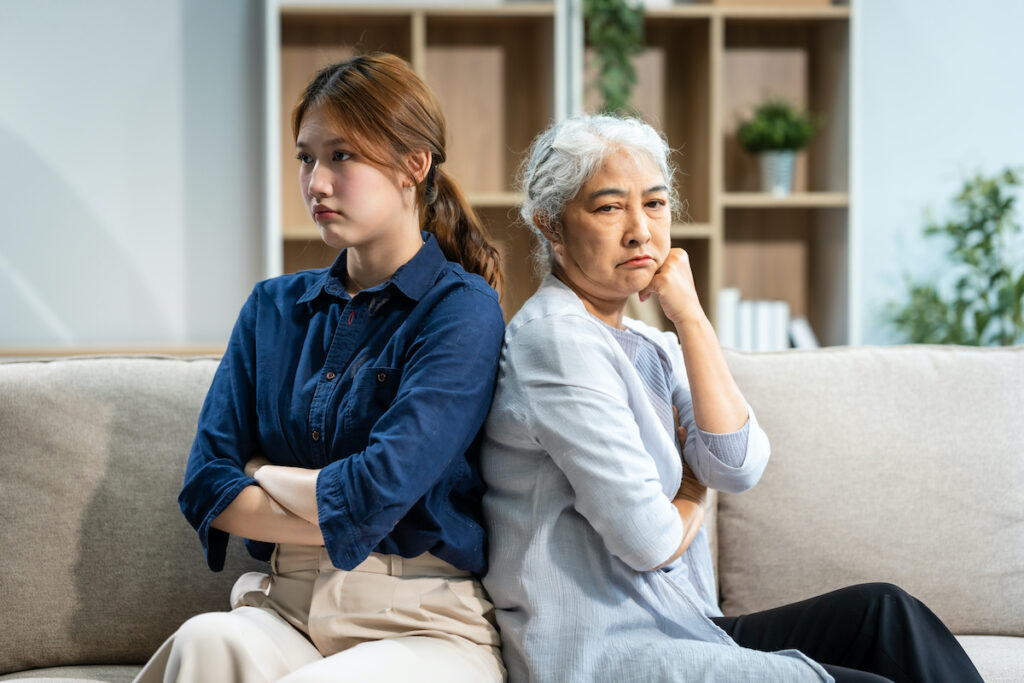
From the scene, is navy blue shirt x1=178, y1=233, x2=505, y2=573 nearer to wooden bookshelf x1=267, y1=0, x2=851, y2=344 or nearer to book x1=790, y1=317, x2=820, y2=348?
wooden bookshelf x1=267, y1=0, x2=851, y2=344

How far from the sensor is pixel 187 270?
136 inches

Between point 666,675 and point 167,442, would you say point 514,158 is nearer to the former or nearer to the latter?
point 167,442

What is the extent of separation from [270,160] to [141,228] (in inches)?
24.6

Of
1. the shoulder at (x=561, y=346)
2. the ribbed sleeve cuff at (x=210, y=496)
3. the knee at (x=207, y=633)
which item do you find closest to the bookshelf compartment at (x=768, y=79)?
the shoulder at (x=561, y=346)

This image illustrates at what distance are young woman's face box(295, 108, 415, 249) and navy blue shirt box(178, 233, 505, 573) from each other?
89 millimetres

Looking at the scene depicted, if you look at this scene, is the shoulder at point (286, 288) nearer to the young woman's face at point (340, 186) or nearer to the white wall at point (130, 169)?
the young woman's face at point (340, 186)

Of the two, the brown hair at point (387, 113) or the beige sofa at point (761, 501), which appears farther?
the beige sofa at point (761, 501)

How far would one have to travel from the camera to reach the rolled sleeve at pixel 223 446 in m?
1.35

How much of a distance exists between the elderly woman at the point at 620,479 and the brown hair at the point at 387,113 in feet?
0.50

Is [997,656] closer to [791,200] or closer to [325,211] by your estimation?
[325,211]

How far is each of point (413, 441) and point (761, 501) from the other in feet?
2.51

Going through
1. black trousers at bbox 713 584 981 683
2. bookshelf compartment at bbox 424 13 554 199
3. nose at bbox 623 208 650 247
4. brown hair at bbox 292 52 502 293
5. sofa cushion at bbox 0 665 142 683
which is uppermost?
bookshelf compartment at bbox 424 13 554 199

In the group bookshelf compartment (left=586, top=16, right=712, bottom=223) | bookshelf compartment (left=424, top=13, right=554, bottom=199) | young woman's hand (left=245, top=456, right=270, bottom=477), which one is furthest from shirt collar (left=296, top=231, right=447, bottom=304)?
bookshelf compartment (left=586, top=16, right=712, bottom=223)

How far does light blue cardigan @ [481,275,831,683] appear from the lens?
1.27 m
